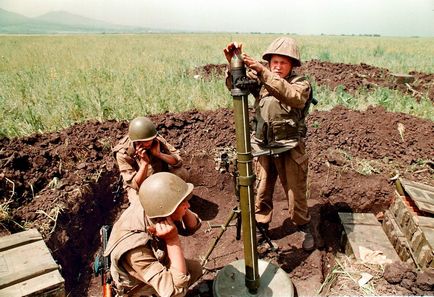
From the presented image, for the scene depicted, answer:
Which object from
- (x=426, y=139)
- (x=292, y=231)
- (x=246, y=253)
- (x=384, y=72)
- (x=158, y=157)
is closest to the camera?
(x=246, y=253)

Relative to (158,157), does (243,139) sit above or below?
above

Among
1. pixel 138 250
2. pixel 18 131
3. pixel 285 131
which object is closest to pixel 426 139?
pixel 285 131

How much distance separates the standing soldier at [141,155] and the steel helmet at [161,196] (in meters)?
1.16

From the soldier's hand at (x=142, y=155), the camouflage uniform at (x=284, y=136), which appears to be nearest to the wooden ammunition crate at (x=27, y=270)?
the soldier's hand at (x=142, y=155)

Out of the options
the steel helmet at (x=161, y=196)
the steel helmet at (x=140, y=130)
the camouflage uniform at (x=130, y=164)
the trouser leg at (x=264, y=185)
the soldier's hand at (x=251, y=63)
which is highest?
the soldier's hand at (x=251, y=63)

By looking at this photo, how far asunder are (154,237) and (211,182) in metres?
2.79

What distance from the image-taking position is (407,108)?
6918 millimetres

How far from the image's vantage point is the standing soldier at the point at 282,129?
275cm

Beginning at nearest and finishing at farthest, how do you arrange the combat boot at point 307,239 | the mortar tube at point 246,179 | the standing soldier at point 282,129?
the mortar tube at point 246,179, the standing soldier at point 282,129, the combat boot at point 307,239

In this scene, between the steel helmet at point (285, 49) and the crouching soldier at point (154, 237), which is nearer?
the crouching soldier at point (154, 237)

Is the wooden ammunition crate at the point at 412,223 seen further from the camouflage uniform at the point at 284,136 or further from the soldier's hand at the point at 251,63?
the soldier's hand at the point at 251,63

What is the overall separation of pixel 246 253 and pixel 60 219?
2172mm

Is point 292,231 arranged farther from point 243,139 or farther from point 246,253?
point 243,139

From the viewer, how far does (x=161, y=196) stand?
78.5 inches
